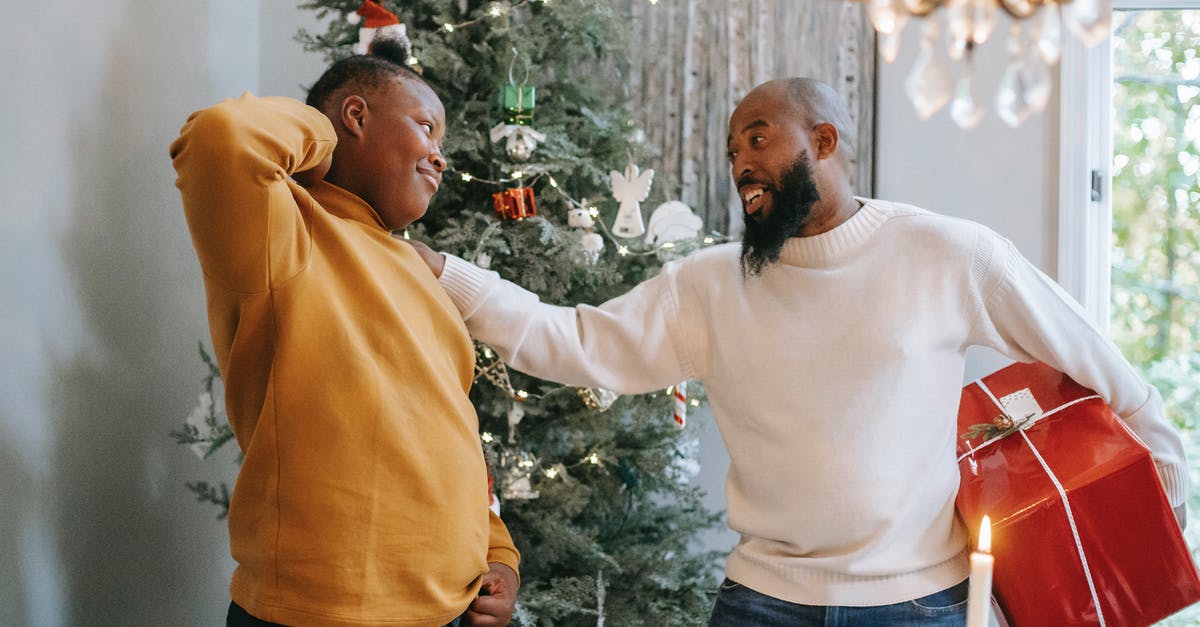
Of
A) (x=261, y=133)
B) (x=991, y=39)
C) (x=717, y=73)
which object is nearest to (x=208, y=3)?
(x=717, y=73)

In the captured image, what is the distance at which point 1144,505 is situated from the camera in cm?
177

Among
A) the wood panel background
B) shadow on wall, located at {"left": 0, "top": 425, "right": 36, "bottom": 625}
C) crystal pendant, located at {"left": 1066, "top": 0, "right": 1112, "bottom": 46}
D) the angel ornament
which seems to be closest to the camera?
crystal pendant, located at {"left": 1066, "top": 0, "right": 1112, "bottom": 46}

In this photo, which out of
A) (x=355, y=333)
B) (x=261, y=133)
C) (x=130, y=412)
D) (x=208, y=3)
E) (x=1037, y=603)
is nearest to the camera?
(x=261, y=133)

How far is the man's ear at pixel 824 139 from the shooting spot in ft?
6.46

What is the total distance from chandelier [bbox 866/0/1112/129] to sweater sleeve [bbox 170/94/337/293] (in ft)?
2.28

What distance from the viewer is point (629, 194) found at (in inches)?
99.2

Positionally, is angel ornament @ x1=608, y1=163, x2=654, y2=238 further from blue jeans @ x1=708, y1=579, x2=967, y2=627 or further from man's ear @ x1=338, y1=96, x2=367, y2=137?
man's ear @ x1=338, y1=96, x2=367, y2=137

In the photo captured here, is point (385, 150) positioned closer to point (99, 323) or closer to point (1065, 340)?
point (99, 323)

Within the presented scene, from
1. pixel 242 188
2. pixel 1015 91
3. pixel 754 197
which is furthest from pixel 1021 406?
pixel 242 188

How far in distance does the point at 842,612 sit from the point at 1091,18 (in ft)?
3.60

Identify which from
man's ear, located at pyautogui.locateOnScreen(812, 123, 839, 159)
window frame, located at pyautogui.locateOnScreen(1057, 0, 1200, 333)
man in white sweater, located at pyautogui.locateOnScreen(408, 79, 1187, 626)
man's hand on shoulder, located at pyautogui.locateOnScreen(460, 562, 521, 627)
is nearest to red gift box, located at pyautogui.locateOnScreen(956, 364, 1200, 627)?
man in white sweater, located at pyautogui.locateOnScreen(408, 79, 1187, 626)

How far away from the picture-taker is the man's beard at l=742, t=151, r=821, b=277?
1.90m

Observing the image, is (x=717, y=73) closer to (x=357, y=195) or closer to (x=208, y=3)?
(x=208, y=3)

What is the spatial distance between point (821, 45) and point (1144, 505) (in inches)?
76.0
